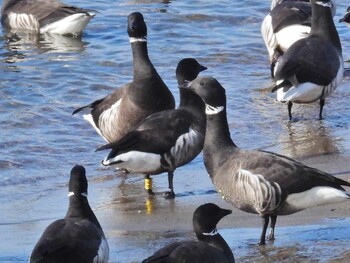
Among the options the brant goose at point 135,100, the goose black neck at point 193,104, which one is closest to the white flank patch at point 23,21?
the brant goose at point 135,100

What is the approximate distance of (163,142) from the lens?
921 centimetres

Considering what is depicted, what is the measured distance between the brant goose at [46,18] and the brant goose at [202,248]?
10.7 meters

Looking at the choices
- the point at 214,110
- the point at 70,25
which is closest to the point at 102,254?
the point at 214,110

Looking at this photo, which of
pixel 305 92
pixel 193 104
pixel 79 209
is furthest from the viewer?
pixel 305 92

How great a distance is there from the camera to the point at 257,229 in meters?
8.15

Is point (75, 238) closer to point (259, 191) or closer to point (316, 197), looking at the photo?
point (259, 191)

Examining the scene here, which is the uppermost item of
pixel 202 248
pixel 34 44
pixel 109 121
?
pixel 202 248

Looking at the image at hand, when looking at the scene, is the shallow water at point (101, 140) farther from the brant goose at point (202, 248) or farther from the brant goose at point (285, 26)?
the brant goose at point (202, 248)

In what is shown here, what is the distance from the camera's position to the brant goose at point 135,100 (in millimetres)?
10258

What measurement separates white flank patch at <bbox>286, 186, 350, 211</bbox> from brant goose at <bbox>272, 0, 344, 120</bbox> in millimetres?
3161

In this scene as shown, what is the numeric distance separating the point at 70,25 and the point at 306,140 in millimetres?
7471

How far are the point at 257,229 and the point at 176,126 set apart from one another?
1.54 metres

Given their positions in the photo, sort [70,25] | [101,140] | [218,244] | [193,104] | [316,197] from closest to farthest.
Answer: [218,244], [316,197], [193,104], [101,140], [70,25]

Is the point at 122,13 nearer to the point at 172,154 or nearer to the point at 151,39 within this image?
the point at 151,39
